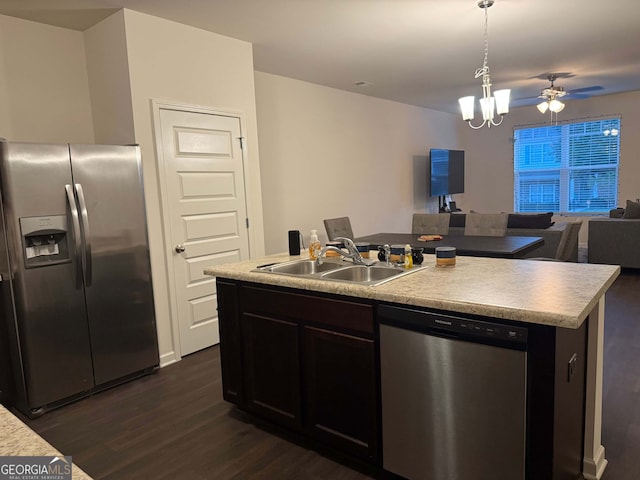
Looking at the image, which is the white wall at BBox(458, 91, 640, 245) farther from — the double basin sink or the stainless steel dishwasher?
the stainless steel dishwasher

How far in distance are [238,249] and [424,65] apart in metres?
2.89

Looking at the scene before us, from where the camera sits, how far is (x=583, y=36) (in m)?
4.18

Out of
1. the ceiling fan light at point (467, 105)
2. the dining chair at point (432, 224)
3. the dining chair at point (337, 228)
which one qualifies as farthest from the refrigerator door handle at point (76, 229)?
the dining chair at point (432, 224)

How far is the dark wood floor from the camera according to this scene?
2176 millimetres

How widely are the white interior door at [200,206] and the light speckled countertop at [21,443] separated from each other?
2622 mm

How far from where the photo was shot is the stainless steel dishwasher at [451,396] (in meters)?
1.60

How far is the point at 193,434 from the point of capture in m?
2.52

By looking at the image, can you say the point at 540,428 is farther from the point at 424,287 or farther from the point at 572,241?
the point at 572,241

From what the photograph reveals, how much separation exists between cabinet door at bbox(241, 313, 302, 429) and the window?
7.74 meters

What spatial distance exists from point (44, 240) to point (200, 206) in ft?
3.95

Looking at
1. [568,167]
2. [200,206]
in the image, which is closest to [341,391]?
[200,206]

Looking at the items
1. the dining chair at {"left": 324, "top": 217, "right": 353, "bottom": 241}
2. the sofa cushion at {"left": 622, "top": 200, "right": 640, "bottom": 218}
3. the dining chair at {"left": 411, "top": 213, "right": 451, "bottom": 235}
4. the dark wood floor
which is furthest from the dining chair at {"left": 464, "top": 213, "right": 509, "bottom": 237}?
the sofa cushion at {"left": 622, "top": 200, "right": 640, "bottom": 218}

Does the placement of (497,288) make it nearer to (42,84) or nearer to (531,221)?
(42,84)

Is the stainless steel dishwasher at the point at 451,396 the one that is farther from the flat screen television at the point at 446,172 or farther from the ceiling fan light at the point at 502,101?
the flat screen television at the point at 446,172
